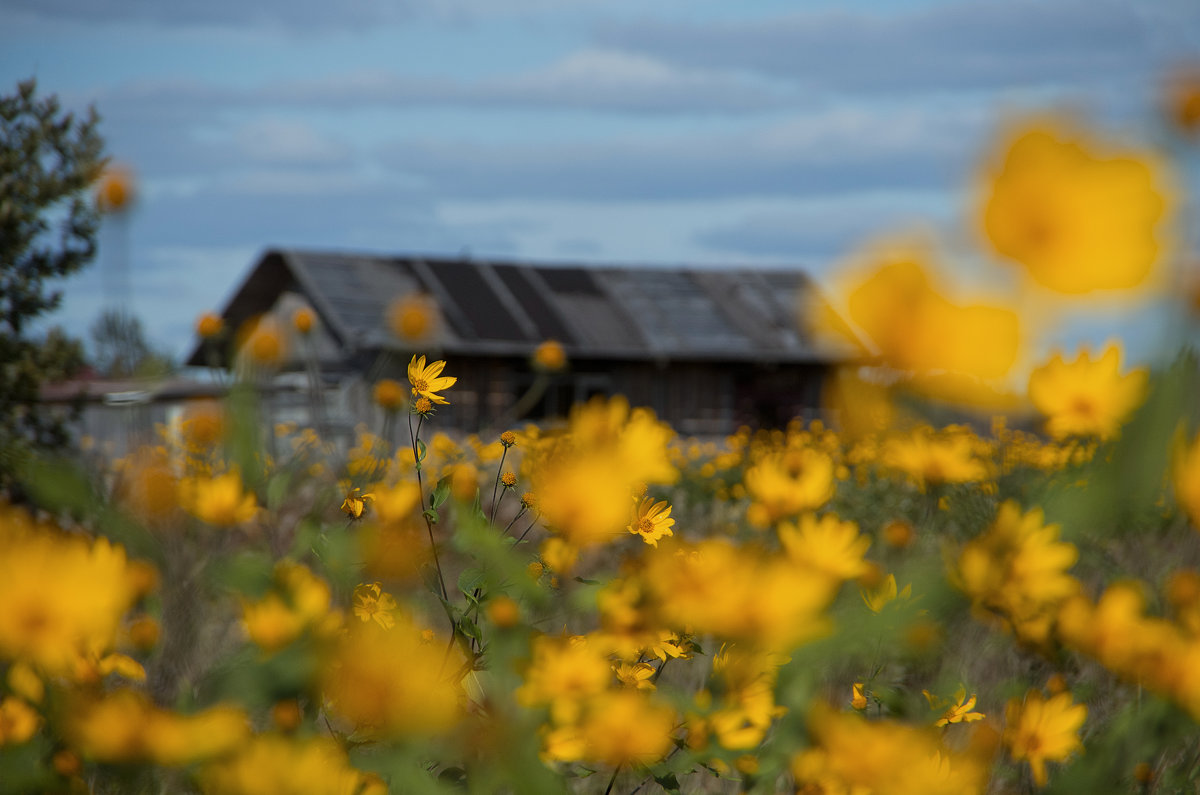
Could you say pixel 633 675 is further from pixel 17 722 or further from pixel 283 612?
pixel 17 722

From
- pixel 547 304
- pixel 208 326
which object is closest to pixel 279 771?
pixel 208 326

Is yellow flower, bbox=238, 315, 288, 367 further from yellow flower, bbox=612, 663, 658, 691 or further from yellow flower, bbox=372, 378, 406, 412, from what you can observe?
yellow flower, bbox=612, 663, 658, 691

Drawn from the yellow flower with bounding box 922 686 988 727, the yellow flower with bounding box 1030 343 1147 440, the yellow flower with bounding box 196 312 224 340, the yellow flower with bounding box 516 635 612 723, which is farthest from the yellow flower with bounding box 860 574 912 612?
the yellow flower with bounding box 196 312 224 340

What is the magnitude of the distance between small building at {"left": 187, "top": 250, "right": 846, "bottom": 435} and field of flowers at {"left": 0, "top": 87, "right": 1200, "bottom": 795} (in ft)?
44.2

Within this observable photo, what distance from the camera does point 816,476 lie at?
949 mm

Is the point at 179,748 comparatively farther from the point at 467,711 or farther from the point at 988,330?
the point at 988,330

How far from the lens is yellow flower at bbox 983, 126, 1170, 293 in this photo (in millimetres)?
391

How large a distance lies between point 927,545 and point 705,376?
1740cm

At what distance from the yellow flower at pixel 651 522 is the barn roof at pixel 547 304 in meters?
13.7

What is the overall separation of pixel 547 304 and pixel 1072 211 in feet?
55.8

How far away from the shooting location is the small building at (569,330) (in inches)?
620

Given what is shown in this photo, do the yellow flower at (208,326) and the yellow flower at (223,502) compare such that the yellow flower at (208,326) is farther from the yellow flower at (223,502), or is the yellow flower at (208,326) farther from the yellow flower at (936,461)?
the yellow flower at (936,461)

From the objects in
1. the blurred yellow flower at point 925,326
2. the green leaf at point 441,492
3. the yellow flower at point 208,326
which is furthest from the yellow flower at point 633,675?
the yellow flower at point 208,326

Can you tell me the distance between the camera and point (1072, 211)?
400 millimetres
